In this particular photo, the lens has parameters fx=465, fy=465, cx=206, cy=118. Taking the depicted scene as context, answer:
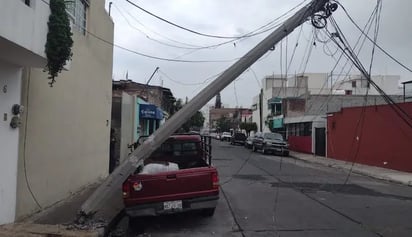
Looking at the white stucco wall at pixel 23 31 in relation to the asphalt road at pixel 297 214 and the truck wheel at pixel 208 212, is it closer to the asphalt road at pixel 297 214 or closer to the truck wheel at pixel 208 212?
the asphalt road at pixel 297 214

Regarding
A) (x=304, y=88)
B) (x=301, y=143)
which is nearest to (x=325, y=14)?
(x=301, y=143)

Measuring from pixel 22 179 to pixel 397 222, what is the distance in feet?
25.6

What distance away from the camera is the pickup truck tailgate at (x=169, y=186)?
9031 mm

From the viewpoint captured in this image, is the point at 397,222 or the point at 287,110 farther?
Answer: the point at 287,110

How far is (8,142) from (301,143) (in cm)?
3907

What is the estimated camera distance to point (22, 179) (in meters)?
9.12

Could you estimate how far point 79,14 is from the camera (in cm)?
1318

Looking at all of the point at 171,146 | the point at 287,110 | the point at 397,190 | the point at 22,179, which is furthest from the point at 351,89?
the point at 22,179

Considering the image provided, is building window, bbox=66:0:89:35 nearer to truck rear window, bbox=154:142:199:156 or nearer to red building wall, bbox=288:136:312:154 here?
truck rear window, bbox=154:142:199:156

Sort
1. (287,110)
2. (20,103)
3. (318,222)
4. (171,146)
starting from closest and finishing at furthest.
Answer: (20,103), (318,222), (171,146), (287,110)

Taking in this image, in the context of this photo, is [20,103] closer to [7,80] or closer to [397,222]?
[7,80]

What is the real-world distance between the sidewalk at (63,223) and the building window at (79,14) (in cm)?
477

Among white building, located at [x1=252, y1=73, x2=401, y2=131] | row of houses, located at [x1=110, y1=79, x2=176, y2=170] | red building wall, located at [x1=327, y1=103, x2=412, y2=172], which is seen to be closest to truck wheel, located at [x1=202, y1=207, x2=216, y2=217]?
row of houses, located at [x1=110, y1=79, x2=176, y2=170]

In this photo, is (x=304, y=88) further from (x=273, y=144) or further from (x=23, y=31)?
(x=23, y=31)
